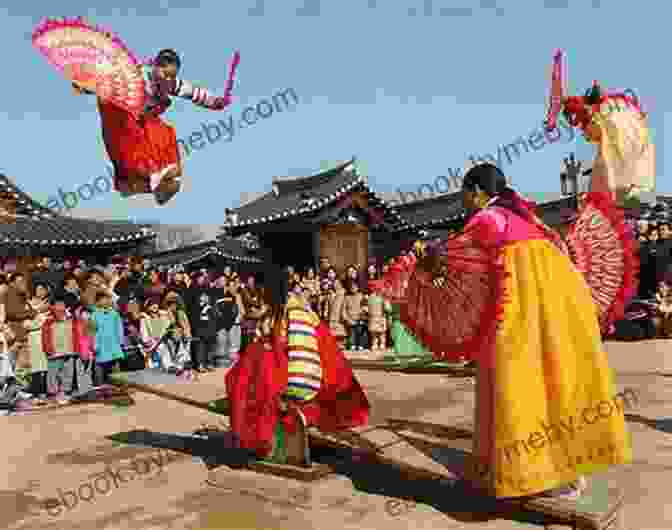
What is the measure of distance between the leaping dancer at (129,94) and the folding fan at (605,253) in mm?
2609

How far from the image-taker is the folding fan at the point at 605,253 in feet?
13.8

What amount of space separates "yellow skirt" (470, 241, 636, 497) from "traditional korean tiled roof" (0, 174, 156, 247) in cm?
1597

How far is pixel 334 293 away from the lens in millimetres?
13695

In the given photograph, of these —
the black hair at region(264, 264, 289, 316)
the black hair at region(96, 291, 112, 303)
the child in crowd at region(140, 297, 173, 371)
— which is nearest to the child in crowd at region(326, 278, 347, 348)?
the child in crowd at region(140, 297, 173, 371)

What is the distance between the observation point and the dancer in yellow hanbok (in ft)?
10.3

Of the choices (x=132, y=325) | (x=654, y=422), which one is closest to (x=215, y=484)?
(x=654, y=422)

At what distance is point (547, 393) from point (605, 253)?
1.49 m

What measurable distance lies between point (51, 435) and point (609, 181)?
21.8ft

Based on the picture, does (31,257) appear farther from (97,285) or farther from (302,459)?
(302,459)

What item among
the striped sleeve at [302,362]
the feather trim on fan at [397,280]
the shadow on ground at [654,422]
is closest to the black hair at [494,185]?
the feather trim on fan at [397,280]

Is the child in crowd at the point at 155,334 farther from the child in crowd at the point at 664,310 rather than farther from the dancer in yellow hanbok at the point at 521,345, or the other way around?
the child in crowd at the point at 664,310

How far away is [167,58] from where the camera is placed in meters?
4.04

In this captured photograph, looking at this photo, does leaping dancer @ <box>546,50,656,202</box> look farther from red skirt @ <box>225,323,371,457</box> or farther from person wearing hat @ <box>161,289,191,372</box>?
person wearing hat @ <box>161,289,191,372</box>

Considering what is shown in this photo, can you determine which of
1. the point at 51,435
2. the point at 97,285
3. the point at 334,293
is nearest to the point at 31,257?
A: the point at 97,285
